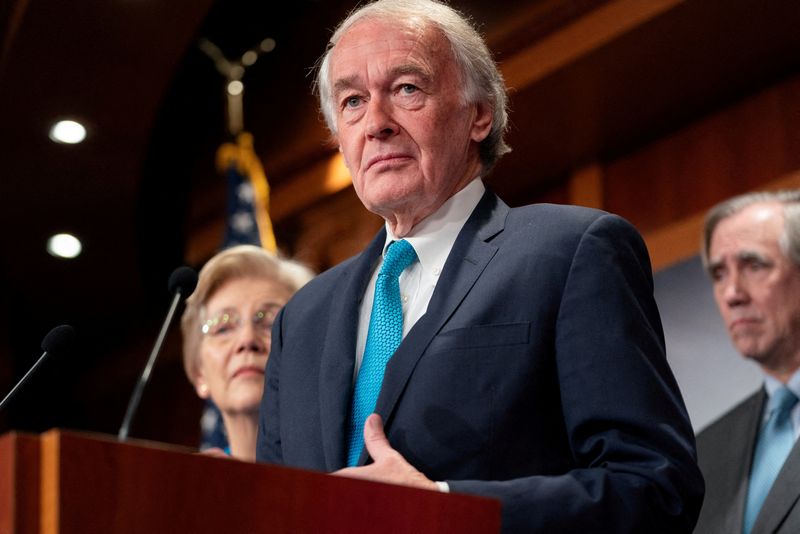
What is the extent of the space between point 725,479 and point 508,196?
122 inches

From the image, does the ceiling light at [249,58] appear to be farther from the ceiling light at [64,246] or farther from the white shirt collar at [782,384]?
the white shirt collar at [782,384]

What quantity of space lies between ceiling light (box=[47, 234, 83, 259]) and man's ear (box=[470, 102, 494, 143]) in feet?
17.4

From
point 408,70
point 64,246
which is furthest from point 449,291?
point 64,246

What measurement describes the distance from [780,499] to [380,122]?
1.33 meters

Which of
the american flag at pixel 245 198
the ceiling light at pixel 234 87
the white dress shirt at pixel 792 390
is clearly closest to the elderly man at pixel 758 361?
the white dress shirt at pixel 792 390

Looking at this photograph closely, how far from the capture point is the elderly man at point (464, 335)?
181 centimetres

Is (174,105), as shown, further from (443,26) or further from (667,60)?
(443,26)

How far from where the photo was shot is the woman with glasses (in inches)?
147

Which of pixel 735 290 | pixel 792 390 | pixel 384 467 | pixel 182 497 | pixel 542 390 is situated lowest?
pixel 182 497

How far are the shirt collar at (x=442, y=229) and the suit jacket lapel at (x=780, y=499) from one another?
3.68 feet

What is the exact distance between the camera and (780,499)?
9.43ft

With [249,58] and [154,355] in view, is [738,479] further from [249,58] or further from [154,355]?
[249,58]

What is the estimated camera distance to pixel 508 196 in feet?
20.0

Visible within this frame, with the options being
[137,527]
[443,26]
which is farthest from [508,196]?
[137,527]
